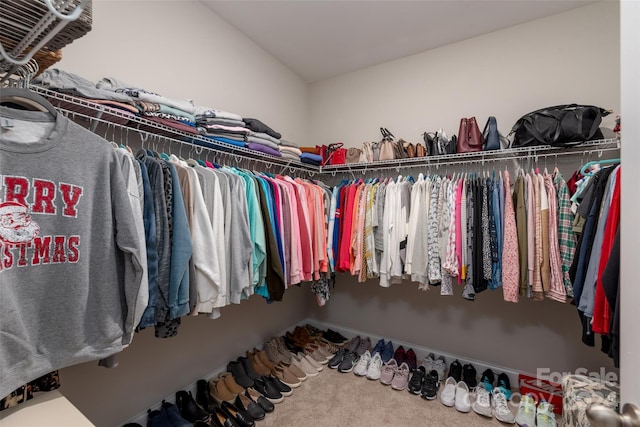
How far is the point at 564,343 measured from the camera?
194 cm

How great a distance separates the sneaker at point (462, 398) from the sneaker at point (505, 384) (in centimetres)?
24

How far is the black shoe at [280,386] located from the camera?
1.95 m

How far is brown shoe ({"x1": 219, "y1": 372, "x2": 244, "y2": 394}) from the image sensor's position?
1919 mm

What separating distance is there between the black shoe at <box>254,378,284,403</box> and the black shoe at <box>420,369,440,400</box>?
1032 mm

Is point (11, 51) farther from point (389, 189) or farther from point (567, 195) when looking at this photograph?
point (567, 195)

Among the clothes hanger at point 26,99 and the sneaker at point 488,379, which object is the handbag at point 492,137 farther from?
the clothes hanger at point 26,99

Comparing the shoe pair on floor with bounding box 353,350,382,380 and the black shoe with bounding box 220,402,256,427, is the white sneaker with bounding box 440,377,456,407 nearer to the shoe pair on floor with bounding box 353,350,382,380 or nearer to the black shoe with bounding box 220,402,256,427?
the shoe pair on floor with bounding box 353,350,382,380

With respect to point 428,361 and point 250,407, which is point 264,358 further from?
point 428,361

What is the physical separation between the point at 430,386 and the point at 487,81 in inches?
96.1

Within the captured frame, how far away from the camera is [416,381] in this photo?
6.73 feet

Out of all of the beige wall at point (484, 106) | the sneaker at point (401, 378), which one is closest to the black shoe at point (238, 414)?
the sneaker at point (401, 378)

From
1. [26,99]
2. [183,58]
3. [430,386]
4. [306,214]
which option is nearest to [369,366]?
[430,386]

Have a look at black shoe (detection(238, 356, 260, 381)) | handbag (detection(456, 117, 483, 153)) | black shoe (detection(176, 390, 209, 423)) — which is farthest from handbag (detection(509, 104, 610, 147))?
black shoe (detection(176, 390, 209, 423))

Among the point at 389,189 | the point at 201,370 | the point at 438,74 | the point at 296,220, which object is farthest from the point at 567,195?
the point at 201,370
